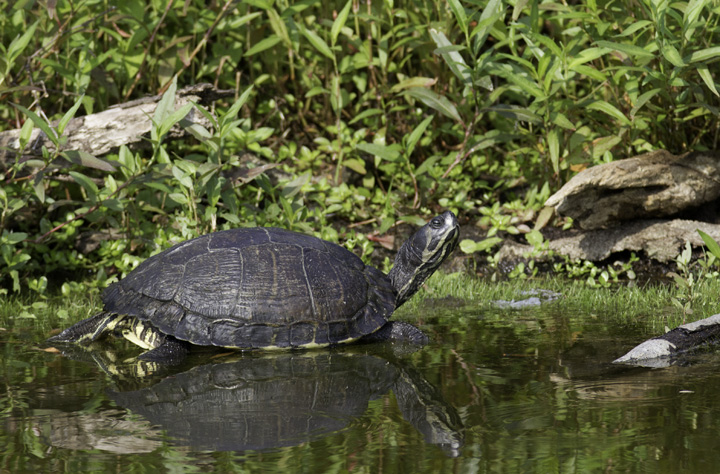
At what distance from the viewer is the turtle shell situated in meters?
4.45

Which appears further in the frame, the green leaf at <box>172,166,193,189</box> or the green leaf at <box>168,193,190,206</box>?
the green leaf at <box>168,193,190,206</box>

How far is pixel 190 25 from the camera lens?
7.86 m

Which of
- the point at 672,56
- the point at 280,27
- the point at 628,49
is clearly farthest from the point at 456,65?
the point at 280,27

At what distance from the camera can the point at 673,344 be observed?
387 cm

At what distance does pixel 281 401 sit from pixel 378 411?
0.49 metres

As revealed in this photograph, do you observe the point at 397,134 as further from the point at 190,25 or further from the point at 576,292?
the point at 576,292

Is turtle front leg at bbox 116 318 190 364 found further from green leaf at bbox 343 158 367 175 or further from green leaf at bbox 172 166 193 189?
green leaf at bbox 343 158 367 175

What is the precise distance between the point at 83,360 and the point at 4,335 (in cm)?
101

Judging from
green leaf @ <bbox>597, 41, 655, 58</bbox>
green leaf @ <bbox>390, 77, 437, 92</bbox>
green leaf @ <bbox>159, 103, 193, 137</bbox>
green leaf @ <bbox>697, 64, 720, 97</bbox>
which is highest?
green leaf @ <bbox>390, 77, 437, 92</bbox>

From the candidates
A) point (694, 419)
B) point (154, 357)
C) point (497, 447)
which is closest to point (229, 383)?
point (154, 357)

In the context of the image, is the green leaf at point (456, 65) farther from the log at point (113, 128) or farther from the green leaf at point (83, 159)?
the green leaf at point (83, 159)

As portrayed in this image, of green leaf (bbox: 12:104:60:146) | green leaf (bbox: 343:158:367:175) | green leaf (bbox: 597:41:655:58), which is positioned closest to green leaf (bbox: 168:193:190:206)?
green leaf (bbox: 12:104:60:146)

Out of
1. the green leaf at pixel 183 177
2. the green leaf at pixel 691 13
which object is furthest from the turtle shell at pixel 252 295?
the green leaf at pixel 691 13

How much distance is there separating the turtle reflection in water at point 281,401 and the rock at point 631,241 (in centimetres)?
312
